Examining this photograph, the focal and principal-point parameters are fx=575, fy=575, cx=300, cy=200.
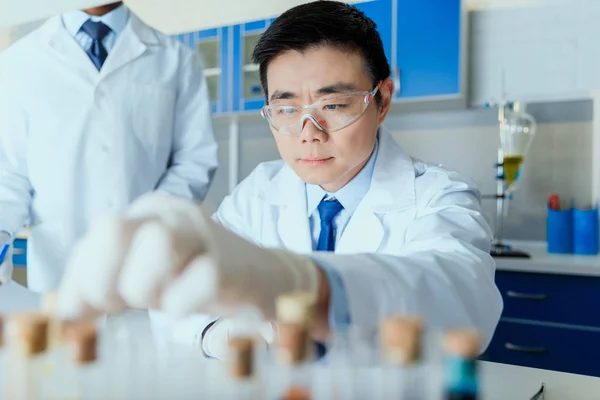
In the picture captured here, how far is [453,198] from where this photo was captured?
1.24 metres

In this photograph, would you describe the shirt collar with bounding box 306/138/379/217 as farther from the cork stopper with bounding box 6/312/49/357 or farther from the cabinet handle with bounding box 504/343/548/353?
the cabinet handle with bounding box 504/343/548/353

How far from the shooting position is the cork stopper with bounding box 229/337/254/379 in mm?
474

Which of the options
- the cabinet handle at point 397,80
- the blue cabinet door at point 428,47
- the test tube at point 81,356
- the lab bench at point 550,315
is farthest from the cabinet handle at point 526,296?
the test tube at point 81,356

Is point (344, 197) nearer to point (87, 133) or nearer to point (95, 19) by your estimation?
point (87, 133)

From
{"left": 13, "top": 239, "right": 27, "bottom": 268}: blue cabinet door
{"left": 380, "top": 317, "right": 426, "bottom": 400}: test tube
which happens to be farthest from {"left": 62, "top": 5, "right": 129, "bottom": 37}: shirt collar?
{"left": 380, "top": 317, "right": 426, "bottom": 400}: test tube

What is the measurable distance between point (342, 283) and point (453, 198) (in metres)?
0.69

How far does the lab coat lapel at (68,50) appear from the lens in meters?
1.99

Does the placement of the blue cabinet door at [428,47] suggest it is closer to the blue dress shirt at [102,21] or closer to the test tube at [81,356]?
the blue dress shirt at [102,21]

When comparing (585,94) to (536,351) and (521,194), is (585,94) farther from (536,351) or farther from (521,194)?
(536,351)

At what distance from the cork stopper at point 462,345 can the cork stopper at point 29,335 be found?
0.33 m

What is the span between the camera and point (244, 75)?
3.38 m

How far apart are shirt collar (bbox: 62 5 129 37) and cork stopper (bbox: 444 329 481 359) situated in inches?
74.9

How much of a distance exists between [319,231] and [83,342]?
101 centimetres

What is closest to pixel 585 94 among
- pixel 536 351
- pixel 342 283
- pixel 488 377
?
pixel 536 351
